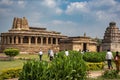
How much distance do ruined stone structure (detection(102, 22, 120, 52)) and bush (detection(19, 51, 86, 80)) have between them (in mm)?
52328

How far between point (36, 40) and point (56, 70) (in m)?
54.9

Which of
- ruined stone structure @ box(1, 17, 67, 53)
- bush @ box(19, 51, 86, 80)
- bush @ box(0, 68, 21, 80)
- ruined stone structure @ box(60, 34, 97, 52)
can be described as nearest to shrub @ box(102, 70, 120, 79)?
bush @ box(19, 51, 86, 80)

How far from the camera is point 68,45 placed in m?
62.6

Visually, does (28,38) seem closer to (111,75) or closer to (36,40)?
(36,40)

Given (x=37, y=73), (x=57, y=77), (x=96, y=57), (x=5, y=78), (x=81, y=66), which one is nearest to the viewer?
(x=37, y=73)

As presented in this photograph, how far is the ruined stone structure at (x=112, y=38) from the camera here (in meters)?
65.6

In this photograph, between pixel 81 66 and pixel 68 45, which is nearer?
pixel 81 66

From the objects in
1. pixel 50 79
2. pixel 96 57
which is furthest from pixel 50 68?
pixel 96 57

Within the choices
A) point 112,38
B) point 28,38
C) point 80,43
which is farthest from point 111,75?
point 28,38

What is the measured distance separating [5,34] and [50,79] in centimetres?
5655

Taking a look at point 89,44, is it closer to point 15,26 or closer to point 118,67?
point 15,26

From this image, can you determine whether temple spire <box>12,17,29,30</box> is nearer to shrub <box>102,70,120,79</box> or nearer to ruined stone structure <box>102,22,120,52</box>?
ruined stone structure <box>102,22,120,52</box>

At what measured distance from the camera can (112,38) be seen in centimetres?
6638

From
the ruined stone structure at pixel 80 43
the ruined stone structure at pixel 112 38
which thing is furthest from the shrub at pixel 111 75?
the ruined stone structure at pixel 112 38
